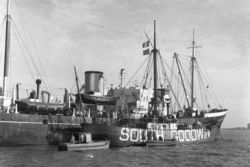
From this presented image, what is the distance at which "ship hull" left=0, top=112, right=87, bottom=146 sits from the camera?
38.9 meters

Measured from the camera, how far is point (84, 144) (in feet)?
121

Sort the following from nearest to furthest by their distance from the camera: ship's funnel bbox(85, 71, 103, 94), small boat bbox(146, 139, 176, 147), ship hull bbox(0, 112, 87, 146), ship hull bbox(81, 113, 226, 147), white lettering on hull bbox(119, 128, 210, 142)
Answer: ship hull bbox(0, 112, 87, 146) → ship hull bbox(81, 113, 226, 147) → white lettering on hull bbox(119, 128, 210, 142) → small boat bbox(146, 139, 176, 147) → ship's funnel bbox(85, 71, 103, 94)

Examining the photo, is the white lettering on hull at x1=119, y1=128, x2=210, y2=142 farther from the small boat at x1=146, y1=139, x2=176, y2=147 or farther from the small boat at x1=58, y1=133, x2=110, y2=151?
the small boat at x1=58, y1=133, x2=110, y2=151

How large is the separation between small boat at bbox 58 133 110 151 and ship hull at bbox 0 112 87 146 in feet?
17.2

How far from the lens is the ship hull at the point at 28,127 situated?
38906mm

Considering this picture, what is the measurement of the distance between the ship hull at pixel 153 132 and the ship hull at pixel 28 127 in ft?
13.5

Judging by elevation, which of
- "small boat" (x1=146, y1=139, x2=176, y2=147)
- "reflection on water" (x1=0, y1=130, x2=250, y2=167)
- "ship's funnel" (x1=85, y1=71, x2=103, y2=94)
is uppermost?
"ship's funnel" (x1=85, y1=71, x2=103, y2=94)

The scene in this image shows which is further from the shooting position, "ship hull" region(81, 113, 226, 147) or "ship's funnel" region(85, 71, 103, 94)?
"ship's funnel" region(85, 71, 103, 94)

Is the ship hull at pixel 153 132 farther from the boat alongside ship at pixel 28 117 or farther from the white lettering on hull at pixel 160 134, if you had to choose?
the boat alongside ship at pixel 28 117

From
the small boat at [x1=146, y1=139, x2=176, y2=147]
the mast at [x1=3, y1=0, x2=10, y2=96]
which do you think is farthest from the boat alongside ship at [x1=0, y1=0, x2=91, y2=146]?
the small boat at [x1=146, y1=139, x2=176, y2=147]

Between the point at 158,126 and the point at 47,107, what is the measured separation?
47.2 ft

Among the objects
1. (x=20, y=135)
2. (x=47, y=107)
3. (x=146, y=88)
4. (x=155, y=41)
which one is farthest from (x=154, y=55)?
(x=20, y=135)

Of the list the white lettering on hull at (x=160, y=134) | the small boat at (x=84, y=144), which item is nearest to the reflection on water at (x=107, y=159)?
the small boat at (x=84, y=144)

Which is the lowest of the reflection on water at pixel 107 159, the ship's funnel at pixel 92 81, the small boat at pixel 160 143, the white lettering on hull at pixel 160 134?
the reflection on water at pixel 107 159
